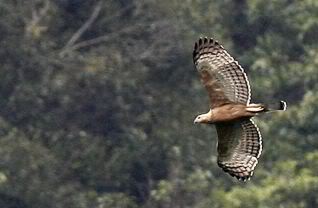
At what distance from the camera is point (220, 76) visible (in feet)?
50.2

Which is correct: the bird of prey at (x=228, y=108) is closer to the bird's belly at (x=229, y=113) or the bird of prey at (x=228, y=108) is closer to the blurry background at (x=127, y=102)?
the bird's belly at (x=229, y=113)

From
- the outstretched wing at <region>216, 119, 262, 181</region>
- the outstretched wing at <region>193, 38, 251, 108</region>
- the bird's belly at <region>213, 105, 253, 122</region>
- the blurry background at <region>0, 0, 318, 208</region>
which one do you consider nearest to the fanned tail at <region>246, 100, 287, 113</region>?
the bird's belly at <region>213, 105, 253, 122</region>

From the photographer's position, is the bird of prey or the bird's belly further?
the bird of prey

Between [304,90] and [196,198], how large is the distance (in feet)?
10.2

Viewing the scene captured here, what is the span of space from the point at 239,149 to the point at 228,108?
47 centimetres

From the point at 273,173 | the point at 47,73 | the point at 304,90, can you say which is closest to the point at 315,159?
the point at 273,173

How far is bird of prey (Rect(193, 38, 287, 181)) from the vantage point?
1514cm

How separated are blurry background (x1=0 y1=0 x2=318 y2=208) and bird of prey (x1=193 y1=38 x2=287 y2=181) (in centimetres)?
920

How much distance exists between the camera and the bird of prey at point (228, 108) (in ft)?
49.7

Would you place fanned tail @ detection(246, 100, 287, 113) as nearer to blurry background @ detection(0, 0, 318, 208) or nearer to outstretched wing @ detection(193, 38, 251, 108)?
outstretched wing @ detection(193, 38, 251, 108)

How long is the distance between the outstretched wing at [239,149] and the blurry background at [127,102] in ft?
30.1

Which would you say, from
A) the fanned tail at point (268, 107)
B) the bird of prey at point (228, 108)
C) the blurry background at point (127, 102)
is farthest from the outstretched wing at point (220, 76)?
the blurry background at point (127, 102)

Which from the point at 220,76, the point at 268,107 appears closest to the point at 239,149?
the point at 220,76

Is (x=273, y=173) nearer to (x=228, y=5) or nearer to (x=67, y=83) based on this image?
(x=67, y=83)
